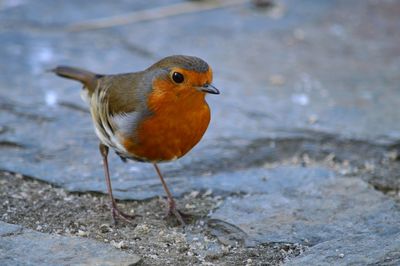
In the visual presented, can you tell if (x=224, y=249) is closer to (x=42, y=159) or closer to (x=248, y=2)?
(x=42, y=159)

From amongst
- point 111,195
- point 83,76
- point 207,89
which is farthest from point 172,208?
point 83,76

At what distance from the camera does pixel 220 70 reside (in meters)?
5.91

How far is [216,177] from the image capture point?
430cm

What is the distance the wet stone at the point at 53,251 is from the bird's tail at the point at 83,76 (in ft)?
4.81

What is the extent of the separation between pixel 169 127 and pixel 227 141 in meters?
1.11

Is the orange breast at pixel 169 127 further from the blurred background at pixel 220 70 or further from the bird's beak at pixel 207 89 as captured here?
the blurred background at pixel 220 70

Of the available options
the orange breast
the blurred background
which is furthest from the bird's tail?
the orange breast

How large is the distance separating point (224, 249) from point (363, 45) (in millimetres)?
3576

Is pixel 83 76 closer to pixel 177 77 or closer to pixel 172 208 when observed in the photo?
pixel 177 77

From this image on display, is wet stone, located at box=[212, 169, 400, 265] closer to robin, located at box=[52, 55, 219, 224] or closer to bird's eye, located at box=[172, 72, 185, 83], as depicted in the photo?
robin, located at box=[52, 55, 219, 224]

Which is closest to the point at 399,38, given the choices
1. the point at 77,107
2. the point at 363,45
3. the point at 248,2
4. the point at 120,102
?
the point at 363,45

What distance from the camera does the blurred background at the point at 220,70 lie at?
4574 mm

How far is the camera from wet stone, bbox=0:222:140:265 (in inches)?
119

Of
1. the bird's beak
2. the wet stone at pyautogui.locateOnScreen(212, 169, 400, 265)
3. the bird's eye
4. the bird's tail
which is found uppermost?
the bird's eye
